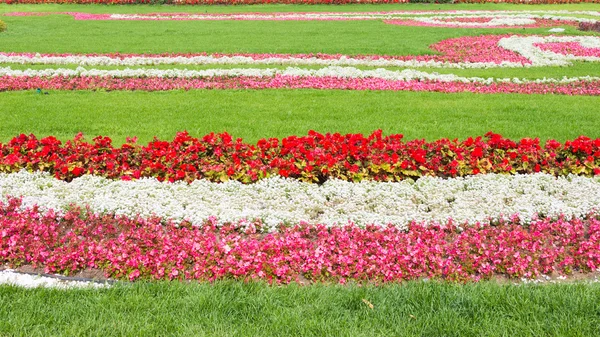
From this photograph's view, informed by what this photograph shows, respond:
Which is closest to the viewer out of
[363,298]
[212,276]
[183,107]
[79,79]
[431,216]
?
[363,298]

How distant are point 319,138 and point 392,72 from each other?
22.5 ft

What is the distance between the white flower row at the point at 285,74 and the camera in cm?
1322

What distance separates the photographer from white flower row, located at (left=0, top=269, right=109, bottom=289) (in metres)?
4.34

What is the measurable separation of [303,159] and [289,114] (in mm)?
3215

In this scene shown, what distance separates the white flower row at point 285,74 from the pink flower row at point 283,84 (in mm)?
292

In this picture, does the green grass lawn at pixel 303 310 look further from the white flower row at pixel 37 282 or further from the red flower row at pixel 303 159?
the red flower row at pixel 303 159

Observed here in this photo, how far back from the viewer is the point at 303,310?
3.88 m

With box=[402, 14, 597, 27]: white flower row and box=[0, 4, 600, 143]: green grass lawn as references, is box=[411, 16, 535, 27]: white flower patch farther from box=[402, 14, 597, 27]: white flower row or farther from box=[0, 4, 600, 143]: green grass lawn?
box=[0, 4, 600, 143]: green grass lawn

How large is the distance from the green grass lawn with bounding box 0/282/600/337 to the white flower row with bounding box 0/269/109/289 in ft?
0.51

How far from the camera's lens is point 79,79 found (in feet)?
42.3

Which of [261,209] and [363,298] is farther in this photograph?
[261,209]

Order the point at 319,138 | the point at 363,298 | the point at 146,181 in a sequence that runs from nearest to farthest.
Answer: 1. the point at 363,298
2. the point at 146,181
3. the point at 319,138

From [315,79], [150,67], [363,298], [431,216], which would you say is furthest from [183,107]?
[363,298]

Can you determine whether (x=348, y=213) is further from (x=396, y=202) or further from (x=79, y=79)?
(x=79, y=79)
